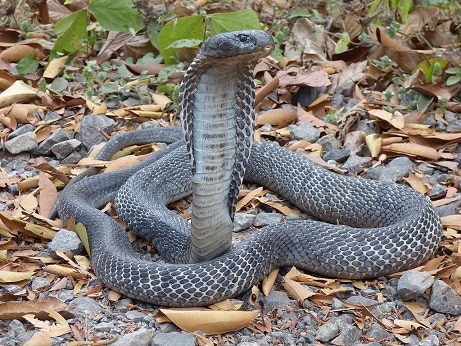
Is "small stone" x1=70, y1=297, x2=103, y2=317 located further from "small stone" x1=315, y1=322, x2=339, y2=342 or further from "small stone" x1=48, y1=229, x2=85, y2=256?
"small stone" x1=315, y1=322, x2=339, y2=342

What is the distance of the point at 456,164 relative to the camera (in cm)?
645

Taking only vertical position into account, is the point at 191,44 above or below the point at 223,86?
below

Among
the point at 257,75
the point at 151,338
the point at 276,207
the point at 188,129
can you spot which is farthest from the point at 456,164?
the point at 151,338

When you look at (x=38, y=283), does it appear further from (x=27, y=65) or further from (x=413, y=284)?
(x=27, y=65)

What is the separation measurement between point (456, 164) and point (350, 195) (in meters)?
1.10

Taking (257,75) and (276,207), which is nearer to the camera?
(276,207)

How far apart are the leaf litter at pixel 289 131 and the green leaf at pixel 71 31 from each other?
0.14 meters

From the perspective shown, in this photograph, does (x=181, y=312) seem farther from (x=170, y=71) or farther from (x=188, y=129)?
(x=170, y=71)

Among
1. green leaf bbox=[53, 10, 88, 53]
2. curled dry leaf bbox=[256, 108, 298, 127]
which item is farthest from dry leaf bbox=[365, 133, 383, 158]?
green leaf bbox=[53, 10, 88, 53]

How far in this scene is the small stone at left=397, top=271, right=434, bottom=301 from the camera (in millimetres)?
4793

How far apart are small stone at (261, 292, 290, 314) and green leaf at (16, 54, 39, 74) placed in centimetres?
416

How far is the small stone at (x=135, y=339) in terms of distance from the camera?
164 inches

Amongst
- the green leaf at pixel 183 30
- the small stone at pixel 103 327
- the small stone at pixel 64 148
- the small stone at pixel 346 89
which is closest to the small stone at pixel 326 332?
the small stone at pixel 103 327

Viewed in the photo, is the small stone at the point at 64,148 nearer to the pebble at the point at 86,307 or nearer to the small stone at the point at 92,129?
the small stone at the point at 92,129
